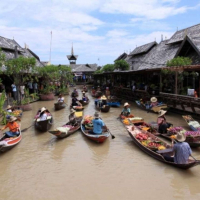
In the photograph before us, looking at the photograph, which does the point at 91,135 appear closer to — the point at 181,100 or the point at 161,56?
the point at 181,100

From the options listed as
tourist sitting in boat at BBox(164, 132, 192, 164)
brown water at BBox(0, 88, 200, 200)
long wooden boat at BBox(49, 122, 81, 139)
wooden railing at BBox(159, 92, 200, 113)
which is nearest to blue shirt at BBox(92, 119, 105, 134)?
brown water at BBox(0, 88, 200, 200)

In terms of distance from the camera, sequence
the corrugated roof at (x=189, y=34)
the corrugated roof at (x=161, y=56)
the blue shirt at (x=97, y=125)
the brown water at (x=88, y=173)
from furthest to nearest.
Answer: the corrugated roof at (x=161, y=56), the corrugated roof at (x=189, y=34), the blue shirt at (x=97, y=125), the brown water at (x=88, y=173)

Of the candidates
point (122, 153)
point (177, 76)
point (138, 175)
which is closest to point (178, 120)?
point (177, 76)

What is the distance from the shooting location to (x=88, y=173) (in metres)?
7.01

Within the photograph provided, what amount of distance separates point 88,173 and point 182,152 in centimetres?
283

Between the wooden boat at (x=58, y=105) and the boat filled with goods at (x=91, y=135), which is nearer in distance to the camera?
the boat filled with goods at (x=91, y=135)

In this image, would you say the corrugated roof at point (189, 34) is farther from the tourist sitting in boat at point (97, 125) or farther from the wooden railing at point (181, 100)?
the tourist sitting in boat at point (97, 125)

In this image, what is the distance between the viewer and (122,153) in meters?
8.62

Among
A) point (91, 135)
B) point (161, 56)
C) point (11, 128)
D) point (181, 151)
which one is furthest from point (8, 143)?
point (161, 56)

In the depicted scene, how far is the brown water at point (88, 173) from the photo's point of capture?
5.89m

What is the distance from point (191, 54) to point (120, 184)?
46.4 ft

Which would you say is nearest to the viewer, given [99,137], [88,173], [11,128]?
[88,173]

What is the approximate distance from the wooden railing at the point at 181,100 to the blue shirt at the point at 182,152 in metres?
6.60

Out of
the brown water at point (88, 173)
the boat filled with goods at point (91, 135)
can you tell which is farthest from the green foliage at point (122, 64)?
the brown water at point (88, 173)
